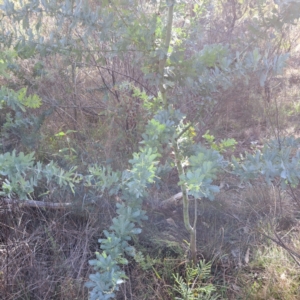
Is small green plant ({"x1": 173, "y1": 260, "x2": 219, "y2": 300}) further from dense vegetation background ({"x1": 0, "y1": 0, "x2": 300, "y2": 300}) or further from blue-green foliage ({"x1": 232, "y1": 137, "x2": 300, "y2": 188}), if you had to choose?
blue-green foliage ({"x1": 232, "y1": 137, "x2": 300, "y2": 188})

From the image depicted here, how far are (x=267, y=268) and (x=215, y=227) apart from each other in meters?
0.51

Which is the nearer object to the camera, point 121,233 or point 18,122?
point 121,233

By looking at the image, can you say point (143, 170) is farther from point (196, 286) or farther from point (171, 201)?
point (171, 201)

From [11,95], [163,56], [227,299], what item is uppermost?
[163,56]

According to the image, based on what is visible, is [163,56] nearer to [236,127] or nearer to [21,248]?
[21,248]

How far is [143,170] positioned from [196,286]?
3.82 feet

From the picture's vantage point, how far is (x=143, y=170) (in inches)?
51.9

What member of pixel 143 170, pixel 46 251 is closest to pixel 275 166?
pixel 143 170

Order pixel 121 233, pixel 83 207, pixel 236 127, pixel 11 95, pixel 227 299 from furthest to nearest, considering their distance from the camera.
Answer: pixel 236 127 → pixel 83 207 → pixel 227 299 → pixel 11 95 → pixel 121 233

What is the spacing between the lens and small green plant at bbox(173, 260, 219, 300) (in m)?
1.93

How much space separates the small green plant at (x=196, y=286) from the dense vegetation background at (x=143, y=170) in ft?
0.05

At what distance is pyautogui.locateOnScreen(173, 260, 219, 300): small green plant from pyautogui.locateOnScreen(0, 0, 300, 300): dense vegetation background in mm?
16

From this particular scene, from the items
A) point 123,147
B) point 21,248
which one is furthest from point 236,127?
point 21,248

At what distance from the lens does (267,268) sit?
2211mm
